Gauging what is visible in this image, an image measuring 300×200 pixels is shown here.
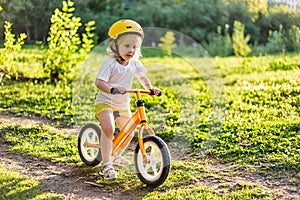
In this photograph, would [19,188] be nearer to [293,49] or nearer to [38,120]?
[38,120]

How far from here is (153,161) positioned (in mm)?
3779

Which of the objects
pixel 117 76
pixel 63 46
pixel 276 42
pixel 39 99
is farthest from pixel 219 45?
pixel 117 76

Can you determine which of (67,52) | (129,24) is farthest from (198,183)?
(67,52)

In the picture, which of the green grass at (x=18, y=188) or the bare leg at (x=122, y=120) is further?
the bare leg at (x=122, y=120)

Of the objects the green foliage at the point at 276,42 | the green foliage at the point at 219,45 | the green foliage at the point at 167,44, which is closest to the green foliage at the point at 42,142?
the green foliage at the point at 167,44

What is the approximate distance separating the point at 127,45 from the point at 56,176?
4.10ft

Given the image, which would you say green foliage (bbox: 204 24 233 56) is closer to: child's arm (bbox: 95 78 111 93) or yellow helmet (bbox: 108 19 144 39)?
yellow helmet (bbox: 108 19 144 39)

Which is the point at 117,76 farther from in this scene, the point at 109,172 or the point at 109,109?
the point at 109,172

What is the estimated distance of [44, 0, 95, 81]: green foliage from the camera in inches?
278

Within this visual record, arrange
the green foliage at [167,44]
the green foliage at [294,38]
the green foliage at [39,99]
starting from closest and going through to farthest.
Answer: the green foliage at [39,99] < the green foliage at [294,38] < the green foliage at [167,44]

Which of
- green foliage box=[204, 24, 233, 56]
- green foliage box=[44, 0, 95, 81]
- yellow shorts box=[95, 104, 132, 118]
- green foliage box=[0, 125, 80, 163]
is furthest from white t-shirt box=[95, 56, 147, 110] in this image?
green foliage box=[204, 24, 233, 56]

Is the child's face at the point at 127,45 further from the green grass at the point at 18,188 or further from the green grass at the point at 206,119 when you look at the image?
the green grass at the point at 18,188

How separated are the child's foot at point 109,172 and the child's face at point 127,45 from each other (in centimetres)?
89

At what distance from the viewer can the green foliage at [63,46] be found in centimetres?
706
